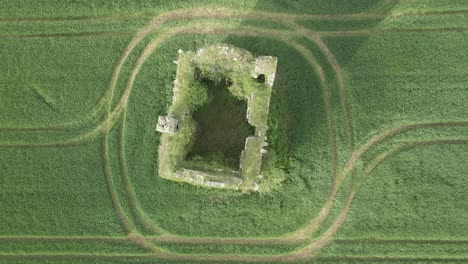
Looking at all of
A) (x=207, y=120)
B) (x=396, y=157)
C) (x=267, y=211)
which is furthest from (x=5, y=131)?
(x=396, y=157)

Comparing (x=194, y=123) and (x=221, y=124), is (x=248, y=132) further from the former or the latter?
(x=194, y=123)

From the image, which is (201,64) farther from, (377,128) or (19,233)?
(19,233)

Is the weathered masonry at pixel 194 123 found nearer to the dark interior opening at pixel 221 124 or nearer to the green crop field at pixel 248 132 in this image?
the dark interior opening at pixel 221 124

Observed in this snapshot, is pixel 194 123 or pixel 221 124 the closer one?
pixel 194 123

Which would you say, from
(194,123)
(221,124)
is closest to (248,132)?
(221,124)

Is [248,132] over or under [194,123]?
under

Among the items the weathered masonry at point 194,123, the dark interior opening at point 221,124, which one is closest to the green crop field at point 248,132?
the dark interior opening at point 221,124
